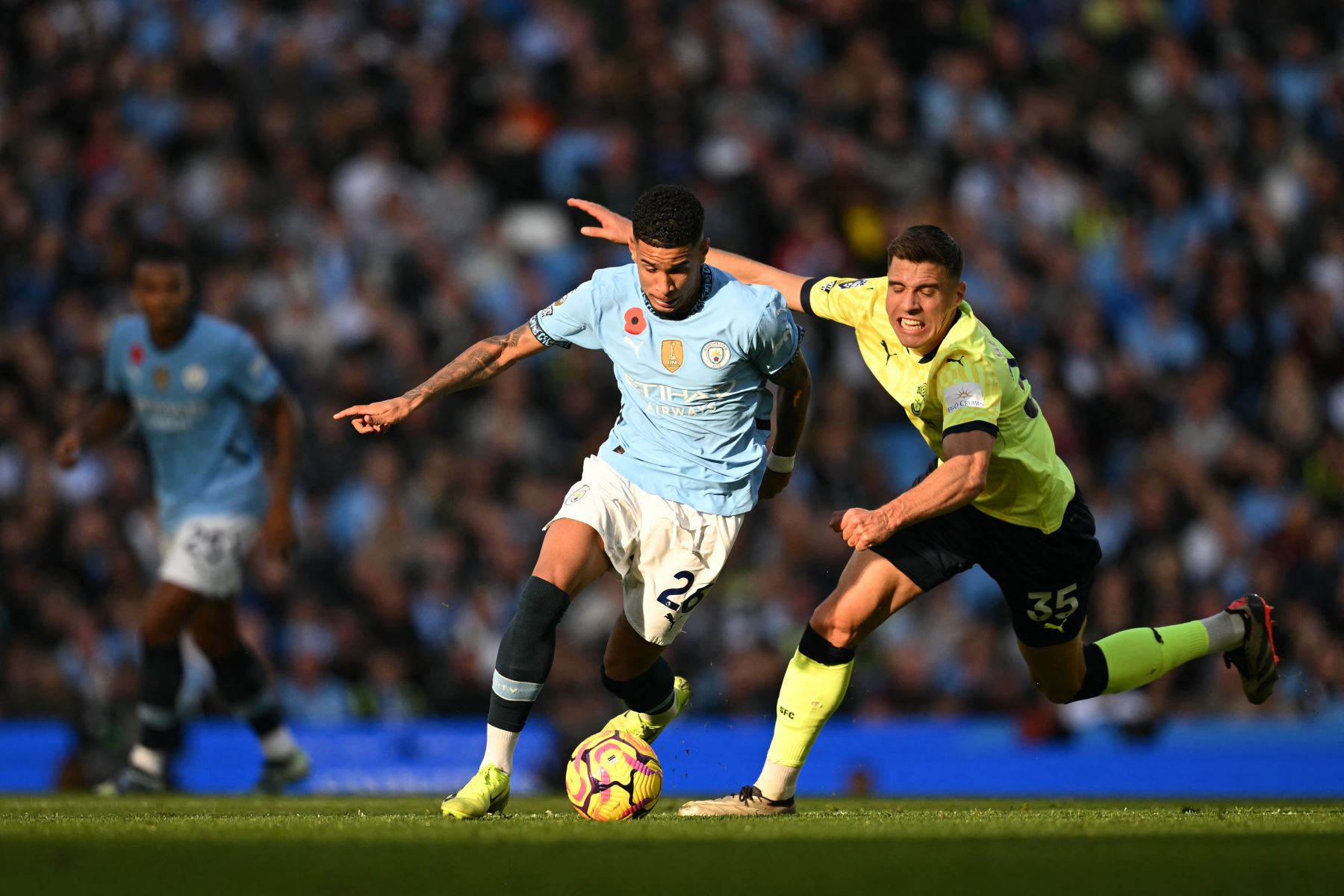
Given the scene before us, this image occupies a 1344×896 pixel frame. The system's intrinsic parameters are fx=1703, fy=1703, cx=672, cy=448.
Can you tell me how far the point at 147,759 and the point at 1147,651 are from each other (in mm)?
5316

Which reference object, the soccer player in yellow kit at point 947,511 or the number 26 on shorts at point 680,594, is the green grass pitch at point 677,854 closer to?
the soccer player in yellow kit at point 947,511

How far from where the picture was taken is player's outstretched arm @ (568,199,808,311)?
725 centimetres

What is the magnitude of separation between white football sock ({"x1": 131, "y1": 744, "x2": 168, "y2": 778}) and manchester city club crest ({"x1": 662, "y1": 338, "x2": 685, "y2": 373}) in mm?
4218

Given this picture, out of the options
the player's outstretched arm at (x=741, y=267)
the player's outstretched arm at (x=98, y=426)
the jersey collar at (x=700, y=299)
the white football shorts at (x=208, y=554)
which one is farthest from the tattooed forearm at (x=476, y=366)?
the player's outstretched arm at (x=98, y=426)

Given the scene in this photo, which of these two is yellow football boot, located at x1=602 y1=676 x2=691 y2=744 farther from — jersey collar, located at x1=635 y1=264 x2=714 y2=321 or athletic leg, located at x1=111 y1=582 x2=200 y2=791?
athletic leg, located at x1=111 y1=582 x2=200 y2=791

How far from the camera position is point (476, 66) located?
16.5 meters

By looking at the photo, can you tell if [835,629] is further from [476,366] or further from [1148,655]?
[476,366]

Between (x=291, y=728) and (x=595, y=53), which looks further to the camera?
(x=595, y=53)

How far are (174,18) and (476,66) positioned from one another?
9.99ft

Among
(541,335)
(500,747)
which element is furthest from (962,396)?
(500,747)

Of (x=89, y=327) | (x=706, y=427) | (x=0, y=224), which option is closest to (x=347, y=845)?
(x=706, y=427)

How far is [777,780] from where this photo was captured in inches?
271

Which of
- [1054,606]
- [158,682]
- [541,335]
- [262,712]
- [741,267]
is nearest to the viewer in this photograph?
[541,335]

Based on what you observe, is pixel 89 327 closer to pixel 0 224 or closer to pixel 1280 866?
pixel 0 224
